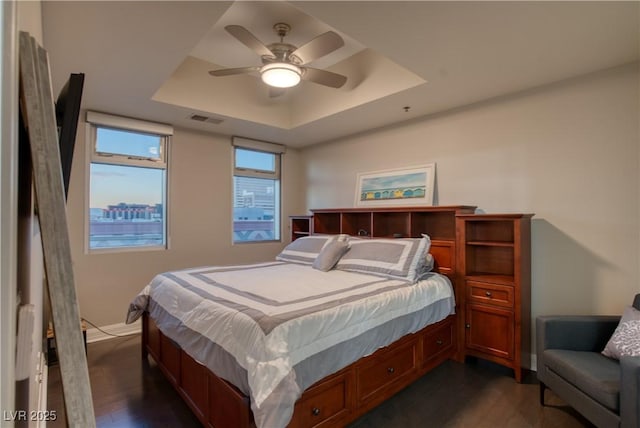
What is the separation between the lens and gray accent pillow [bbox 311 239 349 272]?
124 inches

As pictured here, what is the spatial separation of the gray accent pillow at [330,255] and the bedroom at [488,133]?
4.07 feet

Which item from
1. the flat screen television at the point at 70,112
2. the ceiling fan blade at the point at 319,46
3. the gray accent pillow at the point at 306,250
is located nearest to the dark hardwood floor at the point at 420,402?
the gray accent pillow at the point at 306,250

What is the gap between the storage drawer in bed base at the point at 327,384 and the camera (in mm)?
1693

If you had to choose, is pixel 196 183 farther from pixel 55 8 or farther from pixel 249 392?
pixel 249 392

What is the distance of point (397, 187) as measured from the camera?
12.5 feet

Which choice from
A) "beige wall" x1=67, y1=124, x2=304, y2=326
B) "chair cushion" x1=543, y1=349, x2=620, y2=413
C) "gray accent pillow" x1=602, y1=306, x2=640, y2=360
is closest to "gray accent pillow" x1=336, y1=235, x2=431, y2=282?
"chair cushion" x1=543, y1=349, x2=620, y2=413

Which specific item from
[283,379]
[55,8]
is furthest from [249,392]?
[55,8]

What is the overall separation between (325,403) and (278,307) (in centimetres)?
60

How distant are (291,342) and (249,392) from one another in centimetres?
30

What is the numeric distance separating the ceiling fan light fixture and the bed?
5.23 ft

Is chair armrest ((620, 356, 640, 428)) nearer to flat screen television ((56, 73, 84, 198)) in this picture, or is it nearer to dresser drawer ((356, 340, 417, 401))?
dresser drawer ((356, 340, 417, 401))

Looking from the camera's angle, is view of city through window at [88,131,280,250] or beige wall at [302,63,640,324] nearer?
beige wall at [302,63,640,324]

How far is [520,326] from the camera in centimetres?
262

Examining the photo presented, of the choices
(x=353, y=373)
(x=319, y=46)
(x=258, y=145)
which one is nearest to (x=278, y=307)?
(x=353, y=373)
